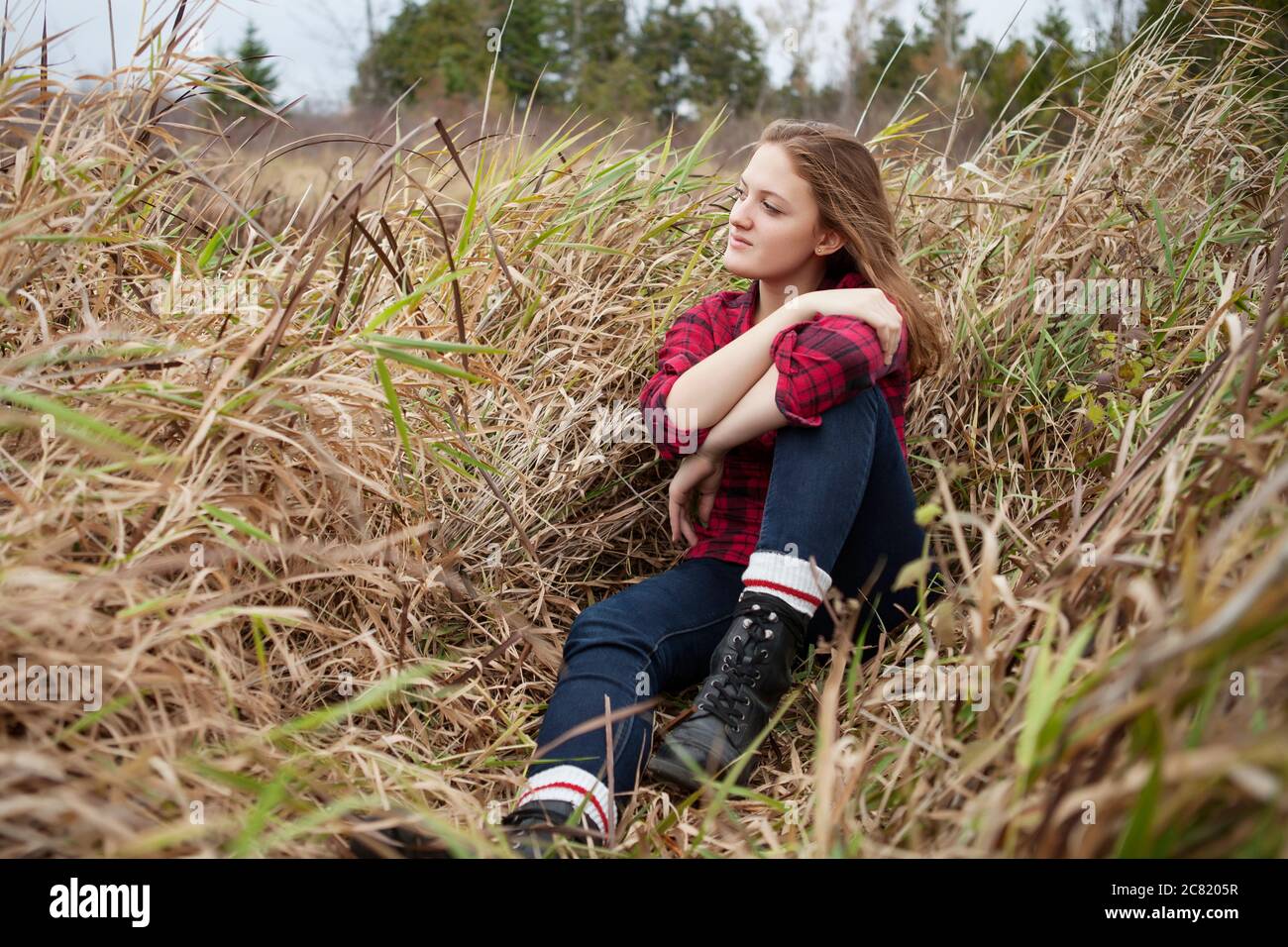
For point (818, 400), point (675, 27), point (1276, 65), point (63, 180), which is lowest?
point (818, 400)

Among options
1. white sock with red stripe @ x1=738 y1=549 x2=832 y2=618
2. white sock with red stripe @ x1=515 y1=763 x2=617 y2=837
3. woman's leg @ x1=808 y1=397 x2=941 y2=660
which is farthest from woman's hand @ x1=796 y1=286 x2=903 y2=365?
white sock with red stripe @ x1=515 y1=763 x2=617 y2=837

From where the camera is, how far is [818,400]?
4.94ft

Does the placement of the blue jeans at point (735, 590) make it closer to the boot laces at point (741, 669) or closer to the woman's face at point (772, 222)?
the boot laces at point (741, 669)

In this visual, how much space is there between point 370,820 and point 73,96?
4.27ft

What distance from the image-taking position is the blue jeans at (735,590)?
1.37m

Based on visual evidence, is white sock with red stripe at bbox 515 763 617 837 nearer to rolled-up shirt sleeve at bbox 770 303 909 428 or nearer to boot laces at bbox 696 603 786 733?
boot laces at bbox 696 603 786 733

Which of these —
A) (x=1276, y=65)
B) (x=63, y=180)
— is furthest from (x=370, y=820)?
(x=1276, y=65)

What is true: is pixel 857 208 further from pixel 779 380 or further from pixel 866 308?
pixel 779 380

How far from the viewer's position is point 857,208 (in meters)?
1.79

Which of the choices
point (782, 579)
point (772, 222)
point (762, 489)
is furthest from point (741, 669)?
point (772, 222)

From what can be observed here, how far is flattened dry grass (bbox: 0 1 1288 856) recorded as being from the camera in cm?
92

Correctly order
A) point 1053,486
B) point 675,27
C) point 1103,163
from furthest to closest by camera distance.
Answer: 1. point 675,27
2. point 1103,163
3. point 1053,486

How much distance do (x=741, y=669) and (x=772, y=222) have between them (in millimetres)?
822
